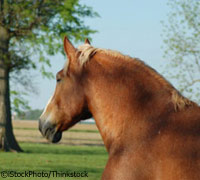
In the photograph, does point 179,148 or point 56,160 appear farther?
point 56,160

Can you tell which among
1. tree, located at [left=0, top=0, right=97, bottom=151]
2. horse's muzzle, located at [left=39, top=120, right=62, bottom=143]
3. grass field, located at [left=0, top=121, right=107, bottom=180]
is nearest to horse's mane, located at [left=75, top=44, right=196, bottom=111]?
horse's muzzle, located at [left=39, top=120, right=62, bottom=143]

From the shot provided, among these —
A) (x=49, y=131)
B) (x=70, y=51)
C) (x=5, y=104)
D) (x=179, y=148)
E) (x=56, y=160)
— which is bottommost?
(x=5, y=104)

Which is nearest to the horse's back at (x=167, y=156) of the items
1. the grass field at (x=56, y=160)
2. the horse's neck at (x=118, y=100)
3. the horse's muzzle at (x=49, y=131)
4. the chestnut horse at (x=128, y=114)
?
the chestnut horse at (x=128, y=114)

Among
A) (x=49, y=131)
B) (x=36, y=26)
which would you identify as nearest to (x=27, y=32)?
(x=36, y=26)

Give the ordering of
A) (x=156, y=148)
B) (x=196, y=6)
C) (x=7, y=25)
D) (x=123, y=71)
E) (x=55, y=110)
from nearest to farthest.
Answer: (x=156, y=148)
(x=123, y=71)
(x=55, y=110)
(x=7, y=25)
(x=196, y=6)

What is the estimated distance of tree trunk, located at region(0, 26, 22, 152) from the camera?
2669 centimetres

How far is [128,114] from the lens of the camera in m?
4.27

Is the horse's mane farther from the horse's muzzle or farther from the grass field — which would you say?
the grass field

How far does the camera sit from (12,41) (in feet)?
89.6

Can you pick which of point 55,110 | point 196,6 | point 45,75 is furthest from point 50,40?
point 55,110

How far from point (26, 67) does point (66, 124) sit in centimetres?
2302

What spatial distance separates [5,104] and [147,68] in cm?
2368

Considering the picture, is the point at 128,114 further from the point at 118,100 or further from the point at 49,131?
the point at 49,131

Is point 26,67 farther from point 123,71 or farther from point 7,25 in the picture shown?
point 123,71
